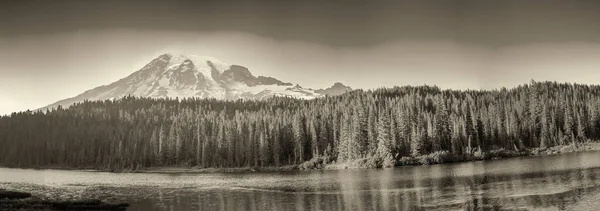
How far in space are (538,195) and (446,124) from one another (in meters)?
122

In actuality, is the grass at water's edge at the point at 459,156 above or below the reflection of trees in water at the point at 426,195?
above

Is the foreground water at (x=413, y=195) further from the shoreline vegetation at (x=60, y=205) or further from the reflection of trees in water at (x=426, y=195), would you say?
the shoreline vegetation at (x=60, y=205)

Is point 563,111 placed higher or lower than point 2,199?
higher

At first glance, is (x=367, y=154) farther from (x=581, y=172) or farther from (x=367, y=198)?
(x=367, y=198)

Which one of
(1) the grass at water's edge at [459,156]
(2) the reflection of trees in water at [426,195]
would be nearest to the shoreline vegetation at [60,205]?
(2) the reflection of trees in water at [426,195]

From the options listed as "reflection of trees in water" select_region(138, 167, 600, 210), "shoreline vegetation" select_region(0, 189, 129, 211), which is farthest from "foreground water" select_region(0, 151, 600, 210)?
"shoreline vegetation" select_region(0, 189, 129, 211)

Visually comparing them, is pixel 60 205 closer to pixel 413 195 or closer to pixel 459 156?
pixel 413 195

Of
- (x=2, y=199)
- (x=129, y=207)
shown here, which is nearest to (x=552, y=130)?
(x=129, y=207)

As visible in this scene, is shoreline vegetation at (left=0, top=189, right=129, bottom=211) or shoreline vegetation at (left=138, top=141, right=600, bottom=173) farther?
shoreline vegetation at (left=138, top=141, right=600, bottom=173)

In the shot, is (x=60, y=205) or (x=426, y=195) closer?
(x=426, y=195)

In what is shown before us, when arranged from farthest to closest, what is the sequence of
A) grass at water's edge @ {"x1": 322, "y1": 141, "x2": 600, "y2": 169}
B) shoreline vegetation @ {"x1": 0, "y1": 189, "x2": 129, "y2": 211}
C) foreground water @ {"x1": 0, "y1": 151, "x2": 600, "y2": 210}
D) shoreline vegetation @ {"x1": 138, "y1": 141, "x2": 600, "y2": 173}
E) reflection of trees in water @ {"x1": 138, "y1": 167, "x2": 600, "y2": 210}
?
shoreline vegetation @ {"x1": 138, "y1": 141, "x2": 600, "y2": 173}
grass at water's edge @ {"x1": 322, "y1": 141, "x2": 600, "y2": 169}
shoreline vegetation @ {"x1": 0, "y1": 189, "x2": 129, "y2": 211}
reflection of trees in water @ {"x1": 138, "y1": 167, "x2": 600, "y2": 210}
foreground water @ {"x1": 0, "y1": 151, "x2": 600, "y2": 210}

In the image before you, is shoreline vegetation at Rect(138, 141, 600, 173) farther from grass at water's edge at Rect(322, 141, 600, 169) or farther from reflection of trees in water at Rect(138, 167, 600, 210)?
reflection of trees in water at Rect(138, 167, 600, 210)

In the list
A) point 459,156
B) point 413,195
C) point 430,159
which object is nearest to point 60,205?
point 413,195

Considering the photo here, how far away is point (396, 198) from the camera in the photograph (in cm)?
7000
